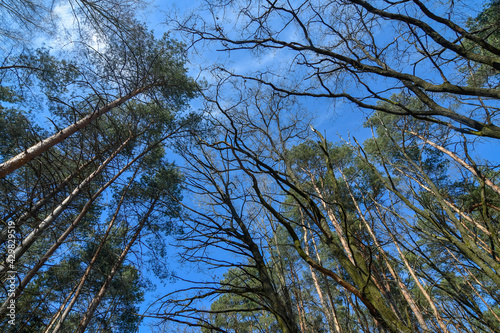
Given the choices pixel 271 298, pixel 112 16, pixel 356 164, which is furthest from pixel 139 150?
pixel 356 164

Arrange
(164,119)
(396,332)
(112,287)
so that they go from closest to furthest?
1. (396,332)
2. (164,119)
3. (112,287)

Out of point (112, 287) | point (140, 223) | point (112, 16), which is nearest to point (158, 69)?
point (112, 16)

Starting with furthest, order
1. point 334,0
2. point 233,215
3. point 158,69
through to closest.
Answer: point 158,69
point 334,0
point 233,215

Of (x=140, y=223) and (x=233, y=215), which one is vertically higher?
(x=140, y=223)

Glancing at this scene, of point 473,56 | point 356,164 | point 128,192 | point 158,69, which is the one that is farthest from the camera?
point 356,164

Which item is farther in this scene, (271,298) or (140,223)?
(140,223)

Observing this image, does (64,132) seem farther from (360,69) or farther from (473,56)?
(473,56)

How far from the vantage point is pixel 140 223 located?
31.1 feet

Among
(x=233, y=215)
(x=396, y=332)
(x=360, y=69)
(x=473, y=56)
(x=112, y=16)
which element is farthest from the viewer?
(x=112, y=16)

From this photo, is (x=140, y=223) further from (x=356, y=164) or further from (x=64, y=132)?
(x=356, y=164)

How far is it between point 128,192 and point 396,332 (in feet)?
33.1

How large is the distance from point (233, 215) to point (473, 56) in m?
1.97

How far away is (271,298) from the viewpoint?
1.45m

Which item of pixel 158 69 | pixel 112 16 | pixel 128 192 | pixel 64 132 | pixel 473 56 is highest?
pixel 158 69
